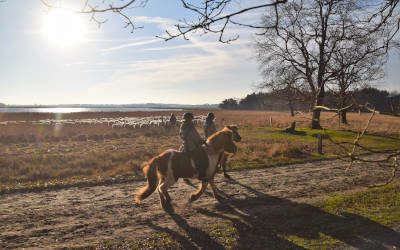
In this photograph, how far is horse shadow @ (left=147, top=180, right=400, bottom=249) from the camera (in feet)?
26.9

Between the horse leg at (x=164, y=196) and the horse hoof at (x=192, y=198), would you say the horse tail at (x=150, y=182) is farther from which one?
the horse hoof at (x=192, y=198)

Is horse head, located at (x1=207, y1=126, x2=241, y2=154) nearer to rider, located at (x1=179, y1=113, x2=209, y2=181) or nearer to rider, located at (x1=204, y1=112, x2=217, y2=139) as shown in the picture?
rider, located at (x1=179, y1=113, x2=209, y2=181)

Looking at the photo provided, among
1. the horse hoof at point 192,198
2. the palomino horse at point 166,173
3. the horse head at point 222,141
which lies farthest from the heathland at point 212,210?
the horse head at point 222,141

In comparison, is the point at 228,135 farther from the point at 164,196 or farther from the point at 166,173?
the point at 164,196

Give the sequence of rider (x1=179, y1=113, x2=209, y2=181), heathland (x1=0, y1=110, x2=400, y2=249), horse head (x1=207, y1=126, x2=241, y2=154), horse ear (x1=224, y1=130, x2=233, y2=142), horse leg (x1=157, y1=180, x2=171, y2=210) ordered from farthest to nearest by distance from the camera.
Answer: horse ear (x1=224, y1=130, x2=233, y2=142) < horse head (x1=207, y1=126, x2=241, y2=154) < rider (x1=179, y1=113, x2=209, y2=181) < horse leg (x1=157, y1=180, x2=171, y2=210) < heathland (x1=0, y1=110, x2=400, y2=249)

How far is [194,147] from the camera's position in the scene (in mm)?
11625

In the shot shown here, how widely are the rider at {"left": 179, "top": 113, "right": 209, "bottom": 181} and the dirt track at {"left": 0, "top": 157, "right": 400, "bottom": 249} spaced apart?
40.1 inches

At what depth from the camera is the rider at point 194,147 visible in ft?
35.9

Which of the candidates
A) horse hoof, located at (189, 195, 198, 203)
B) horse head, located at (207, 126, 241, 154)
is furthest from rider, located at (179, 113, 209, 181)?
horse hoof, located at (189, 195, 198, 203)

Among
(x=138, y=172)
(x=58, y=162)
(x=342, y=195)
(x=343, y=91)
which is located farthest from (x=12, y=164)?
(x=343, y=91)

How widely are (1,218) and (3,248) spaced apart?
7.33 ft

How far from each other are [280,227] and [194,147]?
3.57 m

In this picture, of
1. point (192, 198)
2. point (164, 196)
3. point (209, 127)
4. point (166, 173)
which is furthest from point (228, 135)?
point (209, 127)

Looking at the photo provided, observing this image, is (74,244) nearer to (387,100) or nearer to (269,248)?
(269,248)
